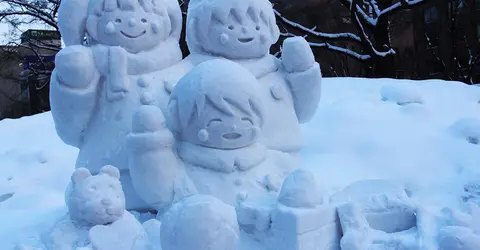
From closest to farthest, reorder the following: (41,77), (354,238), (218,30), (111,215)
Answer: (354,238) → (111,215) → (218,30) → (41,77)

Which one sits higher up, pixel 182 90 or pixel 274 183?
pixel 182 90

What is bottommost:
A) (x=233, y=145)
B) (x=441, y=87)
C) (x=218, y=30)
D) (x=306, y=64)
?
(x=441, y=87)

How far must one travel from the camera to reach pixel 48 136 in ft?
14.4

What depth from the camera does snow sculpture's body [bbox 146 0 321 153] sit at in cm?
233

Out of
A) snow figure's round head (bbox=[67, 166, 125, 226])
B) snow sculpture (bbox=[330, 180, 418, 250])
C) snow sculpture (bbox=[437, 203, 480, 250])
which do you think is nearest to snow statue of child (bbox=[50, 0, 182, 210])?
snow figure's round head (bbox=[67, 166, 125, 226])

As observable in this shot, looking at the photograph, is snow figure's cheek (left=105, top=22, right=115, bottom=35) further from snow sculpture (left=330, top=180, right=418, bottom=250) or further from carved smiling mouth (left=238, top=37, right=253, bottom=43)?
snow sculpture (left=330, top=180, right=418, bottom=250)

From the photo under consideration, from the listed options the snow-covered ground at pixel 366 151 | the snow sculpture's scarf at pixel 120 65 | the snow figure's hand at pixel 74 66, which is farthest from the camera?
the snow-covered ground at pixel 366 151

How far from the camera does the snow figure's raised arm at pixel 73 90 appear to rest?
218cm

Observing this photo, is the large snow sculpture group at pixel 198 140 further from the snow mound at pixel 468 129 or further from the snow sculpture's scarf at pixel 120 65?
the snow mound at pixel 468 129

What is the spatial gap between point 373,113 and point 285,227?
226 cm

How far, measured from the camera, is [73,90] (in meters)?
2.23

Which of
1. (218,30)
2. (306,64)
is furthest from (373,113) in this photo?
(218,30)

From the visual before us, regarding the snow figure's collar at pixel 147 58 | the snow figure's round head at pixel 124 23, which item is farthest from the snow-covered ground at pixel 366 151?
the snow figure's round head at pixel 124 23

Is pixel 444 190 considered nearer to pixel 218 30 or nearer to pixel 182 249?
pixel 218 30
